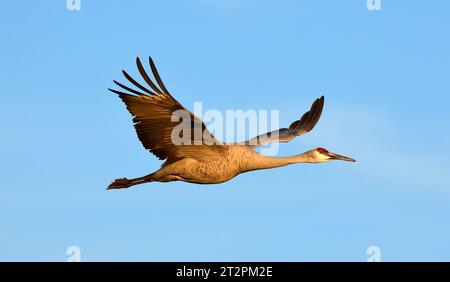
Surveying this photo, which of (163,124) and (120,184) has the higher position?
(163,124)

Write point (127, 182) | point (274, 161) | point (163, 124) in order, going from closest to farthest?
point (163, 124) < point (274, 161) < point (127, 182)

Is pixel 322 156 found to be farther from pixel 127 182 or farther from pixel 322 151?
pixel 127 182

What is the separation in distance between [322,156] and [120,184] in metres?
3.66

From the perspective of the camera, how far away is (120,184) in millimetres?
16609

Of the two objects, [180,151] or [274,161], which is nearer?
[180,151]

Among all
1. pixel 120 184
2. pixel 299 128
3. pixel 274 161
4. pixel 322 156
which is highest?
pixel 299 128

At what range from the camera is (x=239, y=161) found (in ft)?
51.5

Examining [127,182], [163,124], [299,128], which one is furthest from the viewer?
[299,128]

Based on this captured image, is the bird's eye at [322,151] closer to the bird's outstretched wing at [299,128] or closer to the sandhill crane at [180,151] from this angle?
the sandhill crane at [180,151]

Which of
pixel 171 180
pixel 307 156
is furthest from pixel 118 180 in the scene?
pixel 307 156

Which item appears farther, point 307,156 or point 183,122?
point 307,156

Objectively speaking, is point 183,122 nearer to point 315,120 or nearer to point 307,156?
point 307,156

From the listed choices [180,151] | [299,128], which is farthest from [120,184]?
[299,128]

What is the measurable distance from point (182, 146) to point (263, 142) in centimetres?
239
